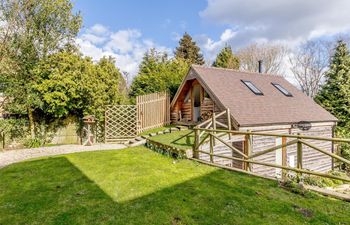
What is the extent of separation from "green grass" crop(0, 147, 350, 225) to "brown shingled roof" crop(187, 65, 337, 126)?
4517 millimetres

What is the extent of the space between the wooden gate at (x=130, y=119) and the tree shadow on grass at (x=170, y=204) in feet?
25.1

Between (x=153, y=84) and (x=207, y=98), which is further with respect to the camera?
(x=153, y=84)

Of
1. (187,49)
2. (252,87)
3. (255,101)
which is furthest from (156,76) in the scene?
(187,49)

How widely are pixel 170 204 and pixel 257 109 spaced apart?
316 inches

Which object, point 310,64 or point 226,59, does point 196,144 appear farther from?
point 310,64

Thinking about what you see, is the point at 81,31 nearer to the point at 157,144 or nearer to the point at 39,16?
the point at 39,16

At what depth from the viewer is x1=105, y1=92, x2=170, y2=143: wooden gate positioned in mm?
13539

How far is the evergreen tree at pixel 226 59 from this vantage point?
87.7ft

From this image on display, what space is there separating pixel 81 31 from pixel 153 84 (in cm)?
620

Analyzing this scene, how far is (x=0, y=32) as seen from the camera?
11.8 m

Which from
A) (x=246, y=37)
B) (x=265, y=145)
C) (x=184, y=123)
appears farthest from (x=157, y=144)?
(x=246, y=37)

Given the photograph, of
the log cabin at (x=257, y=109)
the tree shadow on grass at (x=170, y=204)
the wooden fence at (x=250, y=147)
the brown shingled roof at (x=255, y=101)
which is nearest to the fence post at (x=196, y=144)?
the wooden fence at (x=250, y=147)

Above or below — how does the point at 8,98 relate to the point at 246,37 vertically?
below

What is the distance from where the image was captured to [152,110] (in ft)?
47.0
